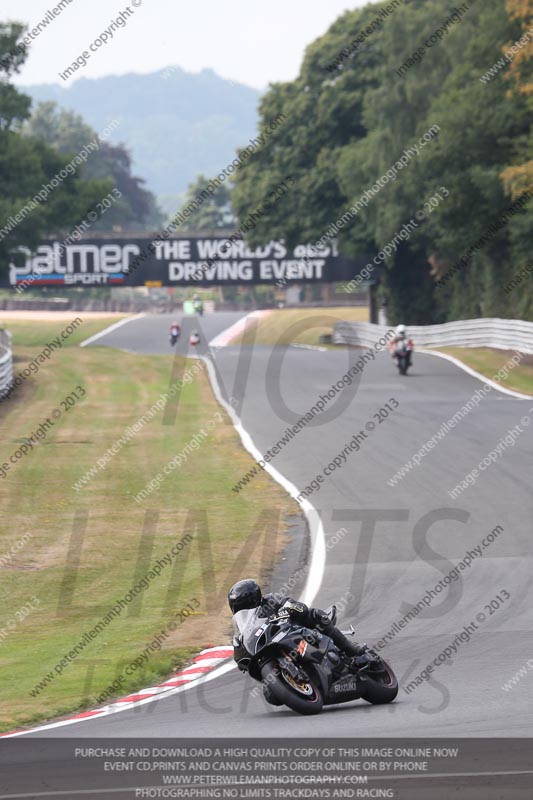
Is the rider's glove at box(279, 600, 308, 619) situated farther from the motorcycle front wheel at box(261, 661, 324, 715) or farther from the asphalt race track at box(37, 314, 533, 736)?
the asphalt race track at box(37, 314, 533, 736)

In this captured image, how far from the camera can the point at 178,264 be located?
7094 centimetres

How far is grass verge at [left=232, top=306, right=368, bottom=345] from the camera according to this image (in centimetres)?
6525

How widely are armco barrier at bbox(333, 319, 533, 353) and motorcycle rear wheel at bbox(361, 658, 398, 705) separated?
1276 inches

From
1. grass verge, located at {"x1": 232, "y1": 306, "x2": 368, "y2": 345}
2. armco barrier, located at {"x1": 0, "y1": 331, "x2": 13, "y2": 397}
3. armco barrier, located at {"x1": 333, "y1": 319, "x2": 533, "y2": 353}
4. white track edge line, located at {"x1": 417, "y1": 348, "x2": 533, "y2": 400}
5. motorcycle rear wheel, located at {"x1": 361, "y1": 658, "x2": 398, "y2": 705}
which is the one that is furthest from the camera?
grass verge, located at {"x1": 232, "y1": 306, "x2": 368, "y2": 345}

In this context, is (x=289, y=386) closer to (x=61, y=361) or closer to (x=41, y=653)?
(x=61, y=361)

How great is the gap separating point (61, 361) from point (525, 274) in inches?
→ 725

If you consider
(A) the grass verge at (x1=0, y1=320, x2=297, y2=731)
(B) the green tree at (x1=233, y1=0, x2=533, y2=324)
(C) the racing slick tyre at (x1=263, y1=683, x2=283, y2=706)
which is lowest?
(A) the grass verge at (x1=0, y1=320, x2=297, y2=731)

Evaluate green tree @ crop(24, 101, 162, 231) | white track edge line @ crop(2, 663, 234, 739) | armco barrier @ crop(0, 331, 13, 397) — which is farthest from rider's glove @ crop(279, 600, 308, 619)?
green tree @ crop(24, 101, 162, 231)

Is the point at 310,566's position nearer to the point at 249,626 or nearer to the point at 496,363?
the point at 249,626

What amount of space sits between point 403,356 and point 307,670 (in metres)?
29.2

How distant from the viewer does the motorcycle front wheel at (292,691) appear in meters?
8.39

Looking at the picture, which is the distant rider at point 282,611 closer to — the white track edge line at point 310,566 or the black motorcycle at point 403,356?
the white track edge line at point 310,566

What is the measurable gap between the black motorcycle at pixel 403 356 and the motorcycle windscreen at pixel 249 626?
2869 cm
